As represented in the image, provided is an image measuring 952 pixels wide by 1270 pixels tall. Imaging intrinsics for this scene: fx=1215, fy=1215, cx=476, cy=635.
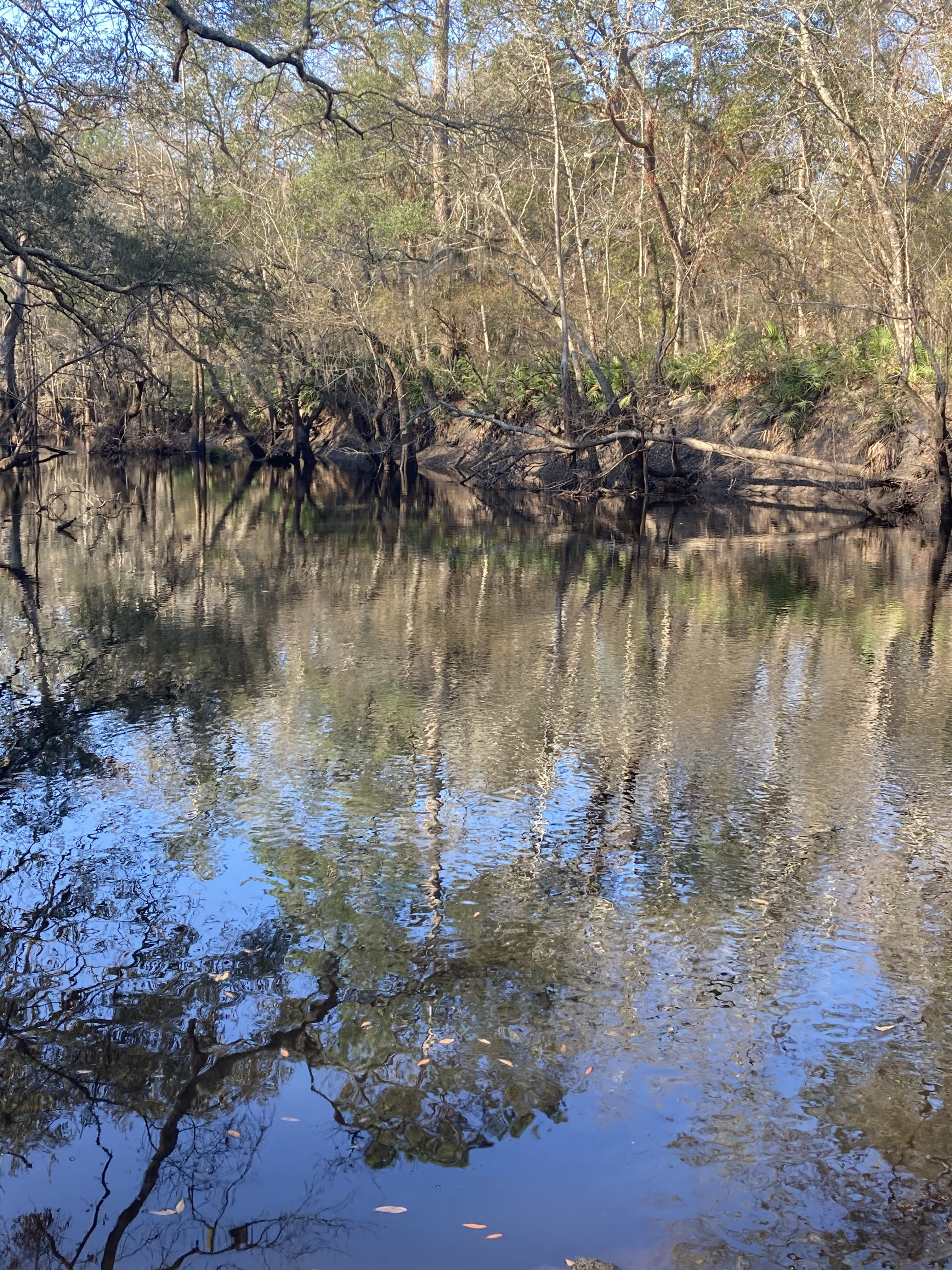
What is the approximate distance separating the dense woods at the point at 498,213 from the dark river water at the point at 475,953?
5.75 metres

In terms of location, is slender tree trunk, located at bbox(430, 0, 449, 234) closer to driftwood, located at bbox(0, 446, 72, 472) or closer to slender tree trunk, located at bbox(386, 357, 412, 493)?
slender tree trunk, located at bbox(386, 357, 412, 493)

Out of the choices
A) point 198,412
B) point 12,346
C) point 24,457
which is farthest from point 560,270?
point 198,412

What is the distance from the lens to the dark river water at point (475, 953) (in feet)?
11.7

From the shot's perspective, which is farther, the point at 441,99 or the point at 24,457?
the point at 24,457

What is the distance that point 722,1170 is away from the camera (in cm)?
367

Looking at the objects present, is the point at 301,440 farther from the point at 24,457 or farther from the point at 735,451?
the point at 735,451

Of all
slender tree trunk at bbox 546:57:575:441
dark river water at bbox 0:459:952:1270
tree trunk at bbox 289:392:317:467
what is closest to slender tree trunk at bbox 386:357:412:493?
tree trunk at bbox 289:392:317:467

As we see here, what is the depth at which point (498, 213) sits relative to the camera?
29.7m

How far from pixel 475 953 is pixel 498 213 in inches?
1074

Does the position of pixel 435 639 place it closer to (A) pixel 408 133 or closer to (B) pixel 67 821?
(B) pixel 67 821

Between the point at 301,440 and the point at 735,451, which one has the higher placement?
the point at 301,440

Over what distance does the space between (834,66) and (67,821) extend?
19948mm

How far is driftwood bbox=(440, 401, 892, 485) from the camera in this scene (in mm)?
24359

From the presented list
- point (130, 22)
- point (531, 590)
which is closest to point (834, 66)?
point (531, 590)
